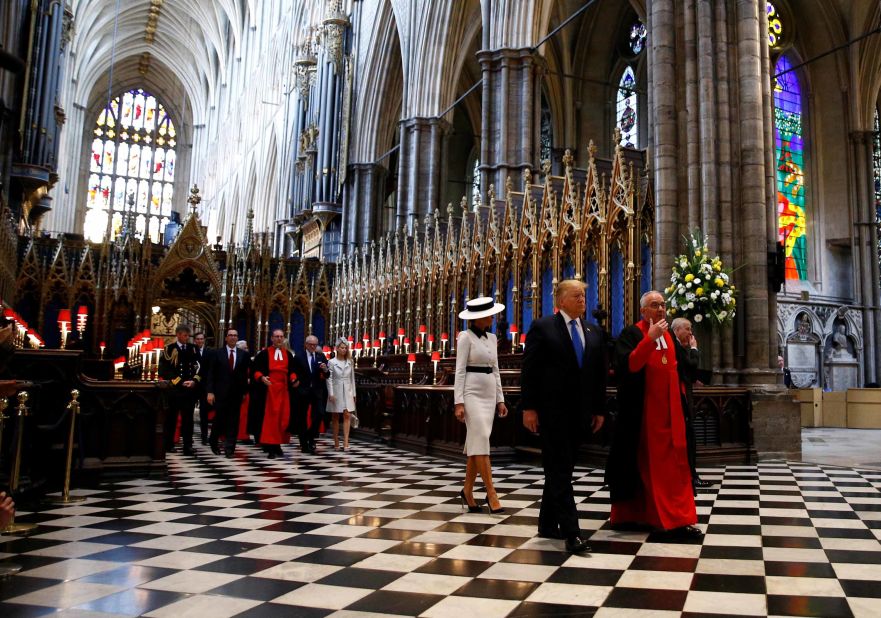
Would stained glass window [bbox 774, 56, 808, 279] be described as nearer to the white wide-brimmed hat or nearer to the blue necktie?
the white wide-brimmed hat

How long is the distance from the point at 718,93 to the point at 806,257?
1403cm

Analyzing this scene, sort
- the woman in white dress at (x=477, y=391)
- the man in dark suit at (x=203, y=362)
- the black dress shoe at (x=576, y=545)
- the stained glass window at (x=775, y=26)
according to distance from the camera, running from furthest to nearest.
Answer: the stained glass window at (x=775, y=26) < the man in dark suit at (x=203, y=362) < the woman in white dress at (x=477, y=391) < the black dress shoe at (x=576, y=545)

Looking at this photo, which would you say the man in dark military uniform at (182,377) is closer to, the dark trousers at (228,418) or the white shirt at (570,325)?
the dark trousers at (228,418)

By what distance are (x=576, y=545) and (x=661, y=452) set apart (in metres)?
0.87

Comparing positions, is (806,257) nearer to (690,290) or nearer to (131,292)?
(690,290)

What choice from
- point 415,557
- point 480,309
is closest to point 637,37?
point 480,309

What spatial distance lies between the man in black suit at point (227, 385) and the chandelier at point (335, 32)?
18.5 metres

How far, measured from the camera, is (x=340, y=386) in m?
9.96

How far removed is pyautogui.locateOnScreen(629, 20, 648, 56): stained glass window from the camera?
2358 cm

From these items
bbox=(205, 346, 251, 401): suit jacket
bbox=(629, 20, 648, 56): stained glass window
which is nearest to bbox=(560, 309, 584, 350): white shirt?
bbox=(205, 346, 251, 401): suit jacket

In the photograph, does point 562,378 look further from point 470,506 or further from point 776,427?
point 776,427

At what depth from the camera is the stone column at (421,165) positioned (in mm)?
21344

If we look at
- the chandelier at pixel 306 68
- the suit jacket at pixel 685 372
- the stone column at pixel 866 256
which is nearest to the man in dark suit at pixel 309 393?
the suit jacket at pixel 685 372

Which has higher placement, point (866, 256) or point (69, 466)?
point (866, 256)
